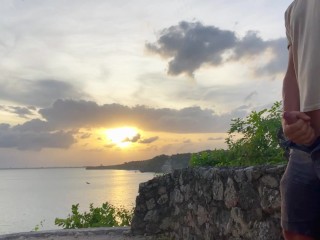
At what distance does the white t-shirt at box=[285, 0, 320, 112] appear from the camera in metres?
1.77

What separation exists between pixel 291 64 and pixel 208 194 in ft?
13.1

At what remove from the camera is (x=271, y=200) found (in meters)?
4.43

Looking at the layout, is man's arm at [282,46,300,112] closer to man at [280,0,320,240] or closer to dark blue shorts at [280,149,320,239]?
man at [280,0,320,240]

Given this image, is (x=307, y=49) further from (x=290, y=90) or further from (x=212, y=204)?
(x=212, y=204)

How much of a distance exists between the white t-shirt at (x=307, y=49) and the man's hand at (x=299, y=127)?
0.06m

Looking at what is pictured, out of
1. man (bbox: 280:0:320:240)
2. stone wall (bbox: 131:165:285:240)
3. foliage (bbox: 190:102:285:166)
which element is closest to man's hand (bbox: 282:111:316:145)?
man (bbox: 280:0:320:240)

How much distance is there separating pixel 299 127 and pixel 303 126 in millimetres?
13

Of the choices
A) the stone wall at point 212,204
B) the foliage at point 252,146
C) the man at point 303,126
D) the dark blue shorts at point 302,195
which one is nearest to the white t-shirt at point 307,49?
the man at point 303,126

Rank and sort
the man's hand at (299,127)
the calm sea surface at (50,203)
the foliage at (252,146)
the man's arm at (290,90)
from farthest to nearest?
the calm sea surface at (50,203), the foliage at (252,146), the man's arm at (290,90), the man's hand at (299,127)

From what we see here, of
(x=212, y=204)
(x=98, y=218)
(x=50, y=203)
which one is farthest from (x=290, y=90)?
(x=50, y=203)

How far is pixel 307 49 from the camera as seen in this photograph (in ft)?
5.94

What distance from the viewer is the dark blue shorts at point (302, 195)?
1816mm

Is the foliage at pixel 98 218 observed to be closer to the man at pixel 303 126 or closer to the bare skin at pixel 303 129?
the man at pixel 303 126

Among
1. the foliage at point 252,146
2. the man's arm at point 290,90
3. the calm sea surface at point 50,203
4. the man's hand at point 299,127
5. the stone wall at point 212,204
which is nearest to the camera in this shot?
the man's hand at point 299,127
